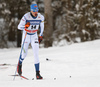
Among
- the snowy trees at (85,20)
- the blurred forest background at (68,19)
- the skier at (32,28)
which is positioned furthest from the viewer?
the snowy trees at (85,20)

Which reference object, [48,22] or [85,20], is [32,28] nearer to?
[48,22]

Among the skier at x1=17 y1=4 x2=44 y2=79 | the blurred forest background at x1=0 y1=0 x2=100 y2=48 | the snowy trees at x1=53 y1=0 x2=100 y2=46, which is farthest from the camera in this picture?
the snowy trees at x1=53 y1=0 x2=100 y2=46

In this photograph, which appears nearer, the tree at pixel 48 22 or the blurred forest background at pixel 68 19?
the tree at pixel 48 22

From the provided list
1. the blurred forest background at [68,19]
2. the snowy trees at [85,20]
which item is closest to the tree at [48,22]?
the blurred forest background at [68,19]

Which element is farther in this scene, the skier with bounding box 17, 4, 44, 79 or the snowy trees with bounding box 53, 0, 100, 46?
the snowy trees with bounding box 53, 0, 100, 46

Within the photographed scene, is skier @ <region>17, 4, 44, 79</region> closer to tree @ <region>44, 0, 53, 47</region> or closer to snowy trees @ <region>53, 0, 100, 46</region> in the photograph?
tree @ <region>44, 0, 53, 47</region>

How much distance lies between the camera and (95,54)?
30.9 ft

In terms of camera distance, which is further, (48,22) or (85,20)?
(85,20)

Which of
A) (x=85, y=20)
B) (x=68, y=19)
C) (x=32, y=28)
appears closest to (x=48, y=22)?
(x=68, y=19)

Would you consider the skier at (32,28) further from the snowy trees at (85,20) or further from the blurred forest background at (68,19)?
the snowy trees at (85,20)

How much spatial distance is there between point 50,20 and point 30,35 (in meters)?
7.32

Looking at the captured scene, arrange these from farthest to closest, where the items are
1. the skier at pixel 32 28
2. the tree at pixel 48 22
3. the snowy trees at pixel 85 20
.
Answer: the snowy trees at pixel 85 20 < the tree at pixel 48 22 < the skier at pixel 32 28

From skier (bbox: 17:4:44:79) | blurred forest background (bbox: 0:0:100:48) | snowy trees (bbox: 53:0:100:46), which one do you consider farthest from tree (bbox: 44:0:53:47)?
skier (bbox: 17:4:44:79)

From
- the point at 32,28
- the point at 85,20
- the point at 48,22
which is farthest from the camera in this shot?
the point at 85,20
